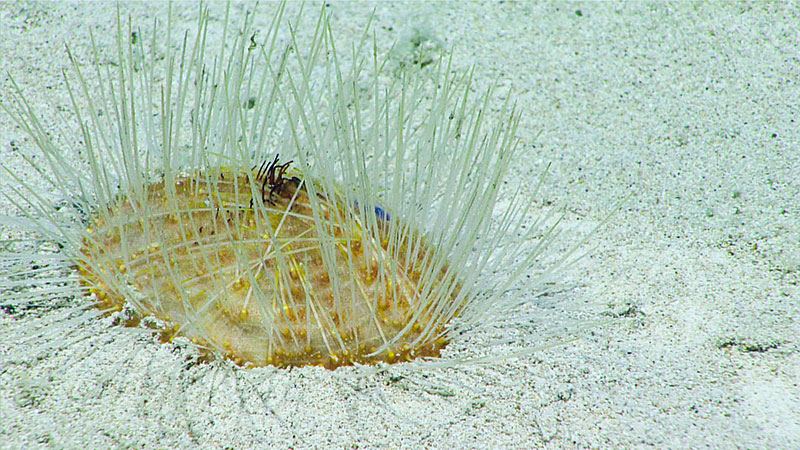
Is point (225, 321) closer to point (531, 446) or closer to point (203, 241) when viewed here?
point (203, 241)

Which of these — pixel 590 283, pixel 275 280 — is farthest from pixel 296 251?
pixel 590 283

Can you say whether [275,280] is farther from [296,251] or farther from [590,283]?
[590,283]

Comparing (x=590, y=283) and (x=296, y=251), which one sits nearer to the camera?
(x=296, y=251)

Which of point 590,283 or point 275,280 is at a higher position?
point 590,283

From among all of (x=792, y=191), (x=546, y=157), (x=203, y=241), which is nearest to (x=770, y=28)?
(x=792, y=191)

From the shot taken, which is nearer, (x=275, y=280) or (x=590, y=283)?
(x=275, y=280)

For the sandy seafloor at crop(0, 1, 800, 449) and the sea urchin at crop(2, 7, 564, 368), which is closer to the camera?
the sandy seafloor at crop(0, 1, 800, 449)

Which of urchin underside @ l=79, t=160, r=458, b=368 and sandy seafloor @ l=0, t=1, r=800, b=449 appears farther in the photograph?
urchin underside @ l=79, t=160, r=458, b=368

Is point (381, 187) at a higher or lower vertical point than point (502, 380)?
higher
